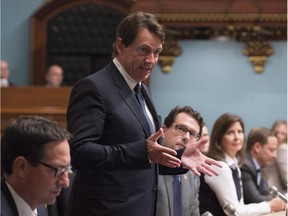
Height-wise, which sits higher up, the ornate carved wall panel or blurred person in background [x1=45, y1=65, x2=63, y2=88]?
the ornate carved wall panel

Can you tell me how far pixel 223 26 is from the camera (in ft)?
28.4

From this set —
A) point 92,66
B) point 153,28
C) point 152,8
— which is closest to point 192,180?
point 153,28

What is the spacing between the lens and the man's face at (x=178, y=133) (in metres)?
2.98

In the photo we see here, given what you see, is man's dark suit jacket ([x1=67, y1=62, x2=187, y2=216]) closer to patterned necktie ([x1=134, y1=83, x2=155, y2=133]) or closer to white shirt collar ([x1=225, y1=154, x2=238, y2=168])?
patterned necktie ([x1=134, y1=83, x2=155, y2=133])

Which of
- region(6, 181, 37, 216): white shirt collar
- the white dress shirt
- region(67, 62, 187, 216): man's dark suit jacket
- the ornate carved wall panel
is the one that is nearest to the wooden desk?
the ornate carved wall panel

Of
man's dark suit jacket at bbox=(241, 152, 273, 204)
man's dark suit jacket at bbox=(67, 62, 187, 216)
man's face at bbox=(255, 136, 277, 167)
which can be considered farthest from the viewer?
man's face at bbox=(255, 136, 277, 167)

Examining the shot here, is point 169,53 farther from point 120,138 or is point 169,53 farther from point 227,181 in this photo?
point 120,138

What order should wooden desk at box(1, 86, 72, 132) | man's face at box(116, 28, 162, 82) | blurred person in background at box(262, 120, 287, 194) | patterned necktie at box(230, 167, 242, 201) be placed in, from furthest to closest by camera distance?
wooden desk at box(1, 86, 72, 132), blurred person in background at box(262, 120, 287, 194), patterned necktie at box(230, 167, 242, 201), man's face at box(116, 28, 162, 82)

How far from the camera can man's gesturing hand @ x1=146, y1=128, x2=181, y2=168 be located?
2193mm

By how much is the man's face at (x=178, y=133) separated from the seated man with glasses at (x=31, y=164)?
3.56ft

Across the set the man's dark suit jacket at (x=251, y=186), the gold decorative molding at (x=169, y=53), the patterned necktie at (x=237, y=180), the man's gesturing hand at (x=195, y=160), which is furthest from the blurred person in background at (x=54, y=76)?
the man's gesturing hand at (x=195, y=160)

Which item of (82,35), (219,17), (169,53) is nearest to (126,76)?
(219,17)

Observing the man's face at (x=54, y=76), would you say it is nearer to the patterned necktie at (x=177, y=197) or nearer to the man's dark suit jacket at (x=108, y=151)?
the patterned necktie at (x=177, y=197)

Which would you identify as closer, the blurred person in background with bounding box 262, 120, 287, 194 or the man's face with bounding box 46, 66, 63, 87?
the blurred person in background with bounding box 262, 120, 287, 194
